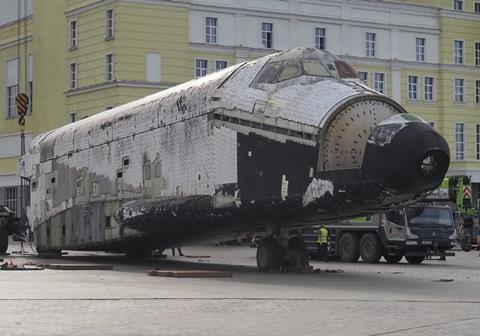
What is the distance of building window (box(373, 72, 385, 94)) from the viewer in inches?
2398

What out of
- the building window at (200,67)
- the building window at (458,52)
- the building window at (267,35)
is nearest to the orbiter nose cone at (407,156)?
the building window at (200,67)

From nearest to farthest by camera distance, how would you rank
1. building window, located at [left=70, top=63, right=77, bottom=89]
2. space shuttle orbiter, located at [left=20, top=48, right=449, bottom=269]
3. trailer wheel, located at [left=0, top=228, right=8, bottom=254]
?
space shuttle orbiter, located at [left=20, top=48, right=449, bottom=269] < trailer wheel, located at [left=0, top=228, right=8, bottom=254] < building window, located at [left=70, top=63, right=77, bottom=89]

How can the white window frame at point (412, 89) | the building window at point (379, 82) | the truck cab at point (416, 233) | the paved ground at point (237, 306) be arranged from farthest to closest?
1. the white window frame at point (412, 89)
2. the building window at point (379, 82)
3. the truck cab at point (416, 233)
4. the paved ground at point (237, 306)

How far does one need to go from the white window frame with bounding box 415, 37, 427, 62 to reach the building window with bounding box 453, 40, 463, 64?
114 inches

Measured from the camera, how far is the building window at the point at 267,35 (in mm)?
57000

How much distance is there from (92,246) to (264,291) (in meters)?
11.9

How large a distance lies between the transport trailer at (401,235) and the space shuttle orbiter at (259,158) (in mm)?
8258

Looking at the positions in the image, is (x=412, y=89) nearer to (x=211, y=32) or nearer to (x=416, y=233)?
(x=211, y=32)

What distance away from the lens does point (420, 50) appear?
6325cm

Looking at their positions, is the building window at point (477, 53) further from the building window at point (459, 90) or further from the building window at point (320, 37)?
the building window at point (320, 37)

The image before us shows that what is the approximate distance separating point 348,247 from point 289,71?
1318cm

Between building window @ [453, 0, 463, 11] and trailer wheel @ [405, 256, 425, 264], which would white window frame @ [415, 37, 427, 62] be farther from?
trailer wheel @ [405, 256, 425, 264]

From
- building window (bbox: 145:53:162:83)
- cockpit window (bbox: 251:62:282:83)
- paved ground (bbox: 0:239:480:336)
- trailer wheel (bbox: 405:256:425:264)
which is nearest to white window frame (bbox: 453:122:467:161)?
building window (bbox: 145:53:162:83)

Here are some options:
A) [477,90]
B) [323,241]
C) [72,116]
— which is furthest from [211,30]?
[323,241]
